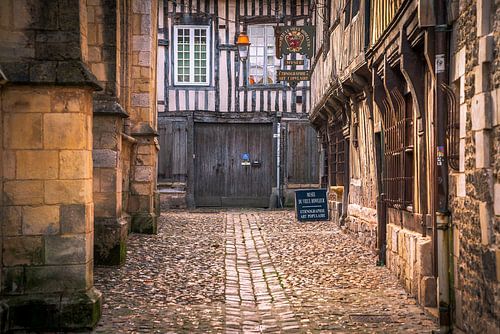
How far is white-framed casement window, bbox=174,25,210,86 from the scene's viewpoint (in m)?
19.7

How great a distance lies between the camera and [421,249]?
6.46 metres

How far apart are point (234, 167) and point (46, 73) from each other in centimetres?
1490

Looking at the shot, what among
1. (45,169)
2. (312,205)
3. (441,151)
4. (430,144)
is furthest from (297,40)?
(45,169)

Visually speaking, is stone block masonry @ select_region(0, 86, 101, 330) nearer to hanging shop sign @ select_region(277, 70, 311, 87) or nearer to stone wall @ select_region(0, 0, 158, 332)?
stone wall @ select_region(0, 0, 158, 332)

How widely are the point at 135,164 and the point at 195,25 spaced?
7.90m

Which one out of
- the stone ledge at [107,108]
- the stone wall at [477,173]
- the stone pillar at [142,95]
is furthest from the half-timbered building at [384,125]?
the stone pillar at [142,95]

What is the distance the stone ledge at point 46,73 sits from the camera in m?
5.46

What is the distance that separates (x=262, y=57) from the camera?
65.6 ft

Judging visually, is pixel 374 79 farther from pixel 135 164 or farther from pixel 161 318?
pixel 135 164

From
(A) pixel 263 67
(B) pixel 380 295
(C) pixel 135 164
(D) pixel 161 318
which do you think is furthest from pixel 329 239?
(A) pixel 263 67

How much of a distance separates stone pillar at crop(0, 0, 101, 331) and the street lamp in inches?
497

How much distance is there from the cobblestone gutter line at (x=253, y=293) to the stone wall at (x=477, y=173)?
1340mm

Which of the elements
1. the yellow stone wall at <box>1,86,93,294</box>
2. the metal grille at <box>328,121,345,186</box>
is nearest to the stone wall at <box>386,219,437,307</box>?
the yellow stone wall at <box>1,86,93,294</box>

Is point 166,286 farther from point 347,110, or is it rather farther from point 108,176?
point 347,110
